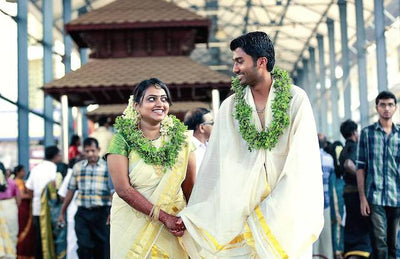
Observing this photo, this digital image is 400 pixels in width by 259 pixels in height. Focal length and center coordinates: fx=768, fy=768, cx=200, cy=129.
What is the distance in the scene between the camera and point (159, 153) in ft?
15.5

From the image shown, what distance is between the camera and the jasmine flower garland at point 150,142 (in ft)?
Answer: 15.5

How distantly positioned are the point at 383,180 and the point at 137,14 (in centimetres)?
1025

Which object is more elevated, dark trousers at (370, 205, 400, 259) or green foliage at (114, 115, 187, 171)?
green foliage at (114, 115, 187, 171)

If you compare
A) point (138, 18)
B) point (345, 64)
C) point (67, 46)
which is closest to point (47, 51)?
point (67, 46)

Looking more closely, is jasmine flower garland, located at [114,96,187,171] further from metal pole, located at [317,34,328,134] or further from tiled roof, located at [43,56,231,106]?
metal pole, located at [317,34,328,134]

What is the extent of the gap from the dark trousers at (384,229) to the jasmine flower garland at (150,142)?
114 inches

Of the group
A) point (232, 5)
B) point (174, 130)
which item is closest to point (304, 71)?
point (232, 5)

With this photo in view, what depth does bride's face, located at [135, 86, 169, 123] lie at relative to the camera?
4824mm

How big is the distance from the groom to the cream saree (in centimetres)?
28

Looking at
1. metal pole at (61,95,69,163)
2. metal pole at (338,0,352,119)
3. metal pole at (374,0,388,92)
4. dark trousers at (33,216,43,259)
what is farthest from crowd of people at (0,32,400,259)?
metal pole at (338,0,352,119)

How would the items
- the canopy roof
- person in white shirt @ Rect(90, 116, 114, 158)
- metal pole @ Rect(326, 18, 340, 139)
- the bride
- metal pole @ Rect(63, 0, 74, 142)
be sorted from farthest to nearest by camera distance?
metal pole @ Rect(326, 18, 340, 139)
the canopy roof
metal pole @ Rect(63, 0, 74, 142)
person in white shirt @ Rect(90, 116, 114, 158)
the bride

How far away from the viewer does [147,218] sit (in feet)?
15.5

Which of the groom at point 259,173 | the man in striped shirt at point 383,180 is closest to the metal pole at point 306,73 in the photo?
the man in striped shirt at point 383,180

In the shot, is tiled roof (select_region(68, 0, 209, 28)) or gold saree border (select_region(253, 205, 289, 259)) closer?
gold saree border (select_region(253, 205, 289, 259))
